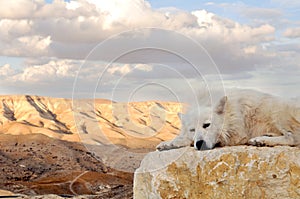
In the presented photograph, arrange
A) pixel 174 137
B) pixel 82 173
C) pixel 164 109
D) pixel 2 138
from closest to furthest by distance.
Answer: pixel 174 137 < pixel 164 109 < pixel 82 173 < pixel 2 138

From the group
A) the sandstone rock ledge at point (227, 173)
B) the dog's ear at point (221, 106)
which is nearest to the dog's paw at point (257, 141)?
the sandstone rock ledge at point (227, 173)

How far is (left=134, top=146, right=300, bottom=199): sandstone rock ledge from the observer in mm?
7266

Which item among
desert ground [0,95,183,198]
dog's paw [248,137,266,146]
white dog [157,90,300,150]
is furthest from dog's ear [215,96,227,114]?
desert ground [0,95,183,198]

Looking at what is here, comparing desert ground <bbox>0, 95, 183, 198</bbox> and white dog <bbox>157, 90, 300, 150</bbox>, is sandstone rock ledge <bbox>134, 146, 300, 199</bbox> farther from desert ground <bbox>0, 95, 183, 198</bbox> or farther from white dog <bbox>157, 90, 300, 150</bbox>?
desert ground <bbox>0, 95, 183, 198</bbox>

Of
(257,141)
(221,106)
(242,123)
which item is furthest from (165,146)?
(257,141)

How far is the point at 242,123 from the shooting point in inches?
315

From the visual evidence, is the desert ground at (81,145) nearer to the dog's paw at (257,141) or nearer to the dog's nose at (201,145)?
the dog's nose at (201,145)

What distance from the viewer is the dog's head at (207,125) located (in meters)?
7.71

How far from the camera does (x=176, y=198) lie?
7.91m

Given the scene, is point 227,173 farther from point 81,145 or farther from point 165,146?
point 81,145

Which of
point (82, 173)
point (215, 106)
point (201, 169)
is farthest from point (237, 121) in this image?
point (82, 173)

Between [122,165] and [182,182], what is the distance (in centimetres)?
309

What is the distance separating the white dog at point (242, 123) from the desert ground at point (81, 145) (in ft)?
1.95

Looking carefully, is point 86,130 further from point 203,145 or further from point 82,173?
point 82,173
